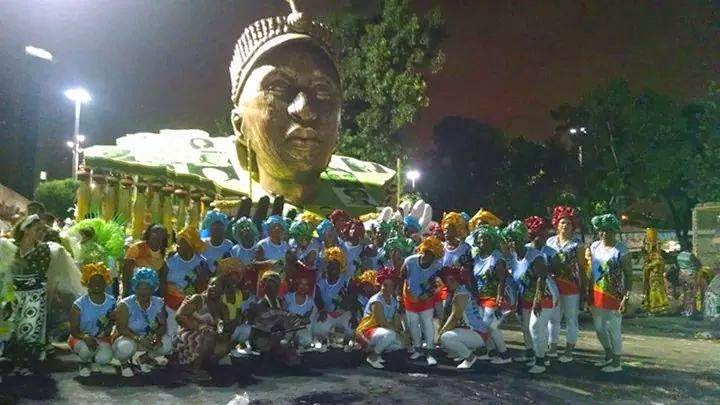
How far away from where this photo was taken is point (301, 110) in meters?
14.0

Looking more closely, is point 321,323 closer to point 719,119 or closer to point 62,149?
point 719,119

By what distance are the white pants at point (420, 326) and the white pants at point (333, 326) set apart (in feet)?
2.73

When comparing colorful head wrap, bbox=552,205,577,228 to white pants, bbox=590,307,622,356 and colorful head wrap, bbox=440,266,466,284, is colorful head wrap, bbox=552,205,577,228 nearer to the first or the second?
white pants, bbox=590,307,622,356

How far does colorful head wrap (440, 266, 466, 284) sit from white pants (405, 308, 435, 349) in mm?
509

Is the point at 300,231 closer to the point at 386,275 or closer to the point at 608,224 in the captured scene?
the point at 386,275

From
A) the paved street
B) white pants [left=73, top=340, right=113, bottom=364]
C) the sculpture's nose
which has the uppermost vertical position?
the sculpture's nose

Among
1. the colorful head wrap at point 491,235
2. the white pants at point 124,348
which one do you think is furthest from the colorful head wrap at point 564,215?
the white pants at point 124,348

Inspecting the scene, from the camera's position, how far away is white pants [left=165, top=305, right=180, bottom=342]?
7.32 metres

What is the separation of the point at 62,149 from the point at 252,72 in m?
31.9

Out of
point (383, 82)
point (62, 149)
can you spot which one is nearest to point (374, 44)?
point (383, 82)

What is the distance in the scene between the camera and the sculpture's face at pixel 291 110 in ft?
46.5

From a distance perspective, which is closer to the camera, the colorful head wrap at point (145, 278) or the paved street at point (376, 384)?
the paved street at point (376, 384)

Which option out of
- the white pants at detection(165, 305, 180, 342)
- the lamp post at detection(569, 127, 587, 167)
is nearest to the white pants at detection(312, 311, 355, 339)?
the white pants at detection(165, 305, 180, 342)

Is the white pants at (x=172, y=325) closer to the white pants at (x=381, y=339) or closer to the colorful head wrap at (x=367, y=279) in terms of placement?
the white pants at (x=381, y=339)
